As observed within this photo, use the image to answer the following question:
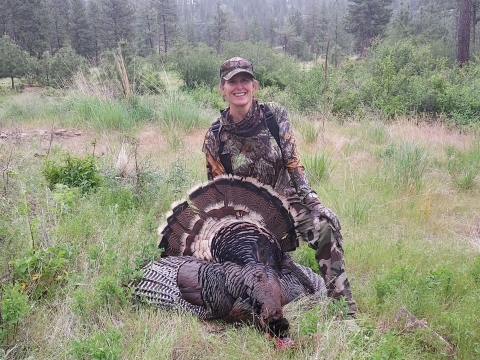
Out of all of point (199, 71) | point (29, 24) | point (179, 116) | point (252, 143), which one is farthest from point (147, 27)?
point (252, 143)

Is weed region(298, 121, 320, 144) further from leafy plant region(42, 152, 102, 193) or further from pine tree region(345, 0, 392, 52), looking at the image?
pine tree region(345, 0, 392, 52)

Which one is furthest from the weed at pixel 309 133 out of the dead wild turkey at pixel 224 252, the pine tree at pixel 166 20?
the pine tree at pixel 166 20

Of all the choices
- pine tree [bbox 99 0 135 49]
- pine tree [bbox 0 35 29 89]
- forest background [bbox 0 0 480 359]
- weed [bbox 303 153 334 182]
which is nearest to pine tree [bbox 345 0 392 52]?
pine tree [bbox 99 0 135 49]

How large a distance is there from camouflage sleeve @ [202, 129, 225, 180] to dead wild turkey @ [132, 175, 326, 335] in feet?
1.34

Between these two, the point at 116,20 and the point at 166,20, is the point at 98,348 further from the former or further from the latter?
the point at 166,20

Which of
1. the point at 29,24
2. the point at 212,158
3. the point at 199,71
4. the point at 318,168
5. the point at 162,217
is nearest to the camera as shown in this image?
the point at 212,158

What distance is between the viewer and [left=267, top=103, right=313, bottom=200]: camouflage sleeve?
2.57 meters

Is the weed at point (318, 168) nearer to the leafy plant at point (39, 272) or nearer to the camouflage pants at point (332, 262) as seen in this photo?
the camouflage pants at point (332, 262)

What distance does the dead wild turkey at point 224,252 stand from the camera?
7.06 feet

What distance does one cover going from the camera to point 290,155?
2660mm

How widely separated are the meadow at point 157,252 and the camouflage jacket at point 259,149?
0.63m

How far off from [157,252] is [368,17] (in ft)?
119

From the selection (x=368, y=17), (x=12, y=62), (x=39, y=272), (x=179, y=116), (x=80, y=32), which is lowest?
(x=39, y=272)

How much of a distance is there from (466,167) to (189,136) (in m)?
3.87
